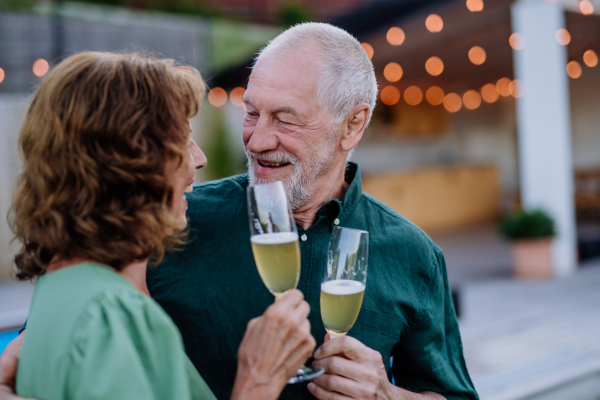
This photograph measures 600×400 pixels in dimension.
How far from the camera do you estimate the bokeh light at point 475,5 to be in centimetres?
689

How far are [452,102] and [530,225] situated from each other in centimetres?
853

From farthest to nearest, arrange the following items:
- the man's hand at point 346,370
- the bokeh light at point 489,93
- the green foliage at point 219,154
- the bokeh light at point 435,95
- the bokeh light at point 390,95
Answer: the bokeh light at point 489,93 → the bokeh light at point 435,95 → the bokeh light at point 390,95 → the green foliage at point 219,154 → the man's hand at point 346,370

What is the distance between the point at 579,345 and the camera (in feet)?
13.6

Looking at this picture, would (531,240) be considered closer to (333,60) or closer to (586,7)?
(586,7)

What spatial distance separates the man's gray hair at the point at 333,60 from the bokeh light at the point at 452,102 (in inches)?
510

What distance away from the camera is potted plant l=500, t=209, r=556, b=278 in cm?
618

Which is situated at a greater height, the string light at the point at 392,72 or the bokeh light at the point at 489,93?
the string light at the point at 392,72

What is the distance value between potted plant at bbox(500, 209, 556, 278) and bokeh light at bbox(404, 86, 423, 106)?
680 centimetres

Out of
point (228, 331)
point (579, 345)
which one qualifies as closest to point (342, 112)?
point (228, 331)

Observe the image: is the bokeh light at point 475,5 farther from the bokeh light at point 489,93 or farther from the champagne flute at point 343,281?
the bokeh light at point 489,93

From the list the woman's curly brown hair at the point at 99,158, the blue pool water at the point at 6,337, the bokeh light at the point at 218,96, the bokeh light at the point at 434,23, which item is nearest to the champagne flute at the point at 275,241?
the woman's curly brown hair at the point at 99,158

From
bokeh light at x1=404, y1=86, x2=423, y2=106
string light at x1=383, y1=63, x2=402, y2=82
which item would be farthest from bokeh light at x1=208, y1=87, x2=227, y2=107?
bokeh light at x1=404, y1=86, x2=423, y2=106

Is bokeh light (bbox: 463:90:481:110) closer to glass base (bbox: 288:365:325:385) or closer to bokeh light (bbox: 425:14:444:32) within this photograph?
bokeh light (bbox: 425:14:444:32)

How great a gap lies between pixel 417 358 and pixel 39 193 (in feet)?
3.55
